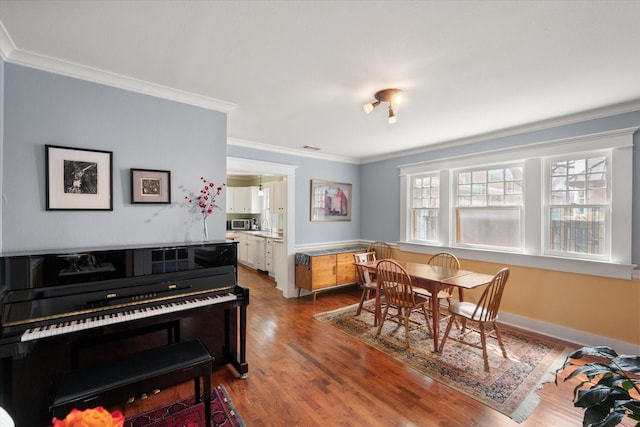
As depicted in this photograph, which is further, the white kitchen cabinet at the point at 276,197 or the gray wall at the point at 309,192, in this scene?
the white kitchen cabinet at the point at 276,197

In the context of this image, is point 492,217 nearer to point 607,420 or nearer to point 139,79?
point 607,420

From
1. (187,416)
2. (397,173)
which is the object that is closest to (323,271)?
(397,173)

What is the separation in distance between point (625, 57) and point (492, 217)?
230 centimetres

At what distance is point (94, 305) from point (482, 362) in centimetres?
333

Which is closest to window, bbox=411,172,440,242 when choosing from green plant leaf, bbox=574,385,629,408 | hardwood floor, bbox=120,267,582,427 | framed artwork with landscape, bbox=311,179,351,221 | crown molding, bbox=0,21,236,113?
framed artwork with landscape, bbox=311,179,351,221

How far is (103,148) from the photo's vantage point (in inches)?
90.7

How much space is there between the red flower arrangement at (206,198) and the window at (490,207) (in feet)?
11.5

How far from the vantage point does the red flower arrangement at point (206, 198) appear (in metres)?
2.71

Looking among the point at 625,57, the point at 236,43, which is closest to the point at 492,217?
the point at 625,57

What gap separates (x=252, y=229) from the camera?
7.82 metres

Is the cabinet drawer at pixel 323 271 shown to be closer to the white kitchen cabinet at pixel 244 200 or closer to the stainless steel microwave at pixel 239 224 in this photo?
the white kitchen cabinet at pixel 244 200

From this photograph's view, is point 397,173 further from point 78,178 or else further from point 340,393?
point 78,178

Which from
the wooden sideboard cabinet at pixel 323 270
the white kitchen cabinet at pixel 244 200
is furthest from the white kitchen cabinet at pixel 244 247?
the wooden sideboard cabinet at pixel 323 270

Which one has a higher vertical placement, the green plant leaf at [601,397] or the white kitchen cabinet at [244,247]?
the green plant leaf at [601,397]
